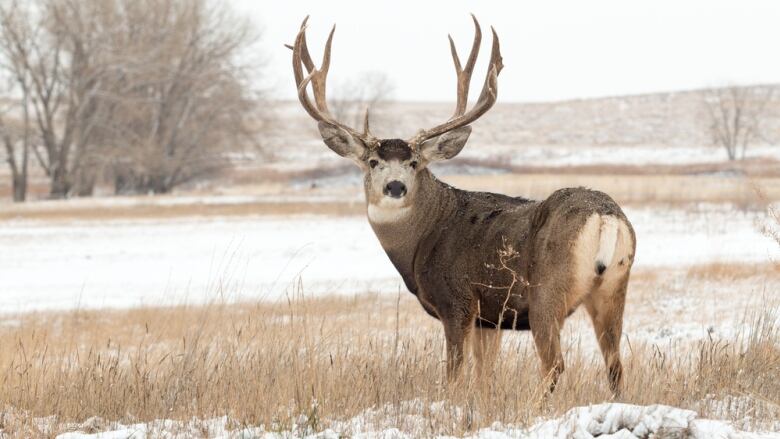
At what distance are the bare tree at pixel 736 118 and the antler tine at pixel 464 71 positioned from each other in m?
61.8

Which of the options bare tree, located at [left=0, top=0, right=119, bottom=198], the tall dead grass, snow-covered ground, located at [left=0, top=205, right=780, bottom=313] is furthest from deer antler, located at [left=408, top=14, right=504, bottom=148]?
bare tree, located at [left=0, top=0, right=119, bottom=198]

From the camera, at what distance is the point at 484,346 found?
6.23 m

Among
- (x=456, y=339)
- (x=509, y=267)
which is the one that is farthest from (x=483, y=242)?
(x=456, y=339)

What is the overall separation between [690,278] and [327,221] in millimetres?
14175

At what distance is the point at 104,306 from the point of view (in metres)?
13.8

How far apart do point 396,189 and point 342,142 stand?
667 millimetres

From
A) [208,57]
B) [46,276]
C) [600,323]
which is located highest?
[208,57]

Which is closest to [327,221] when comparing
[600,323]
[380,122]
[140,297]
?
[140,297]

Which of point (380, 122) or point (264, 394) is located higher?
point (380, 122)

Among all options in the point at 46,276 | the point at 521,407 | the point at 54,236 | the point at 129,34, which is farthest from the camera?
the point at 129,34

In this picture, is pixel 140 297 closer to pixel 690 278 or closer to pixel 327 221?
pixel 690 278

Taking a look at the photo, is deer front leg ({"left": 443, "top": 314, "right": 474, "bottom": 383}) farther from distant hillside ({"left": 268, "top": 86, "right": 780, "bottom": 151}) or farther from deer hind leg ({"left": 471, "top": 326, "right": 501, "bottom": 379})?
distant hillside ({"left": 268, "top": 86, "right": 780, "bottom": 151})

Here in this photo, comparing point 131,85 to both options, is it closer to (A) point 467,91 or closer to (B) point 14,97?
(B) point 14,97

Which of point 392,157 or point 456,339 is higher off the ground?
point 392,157
